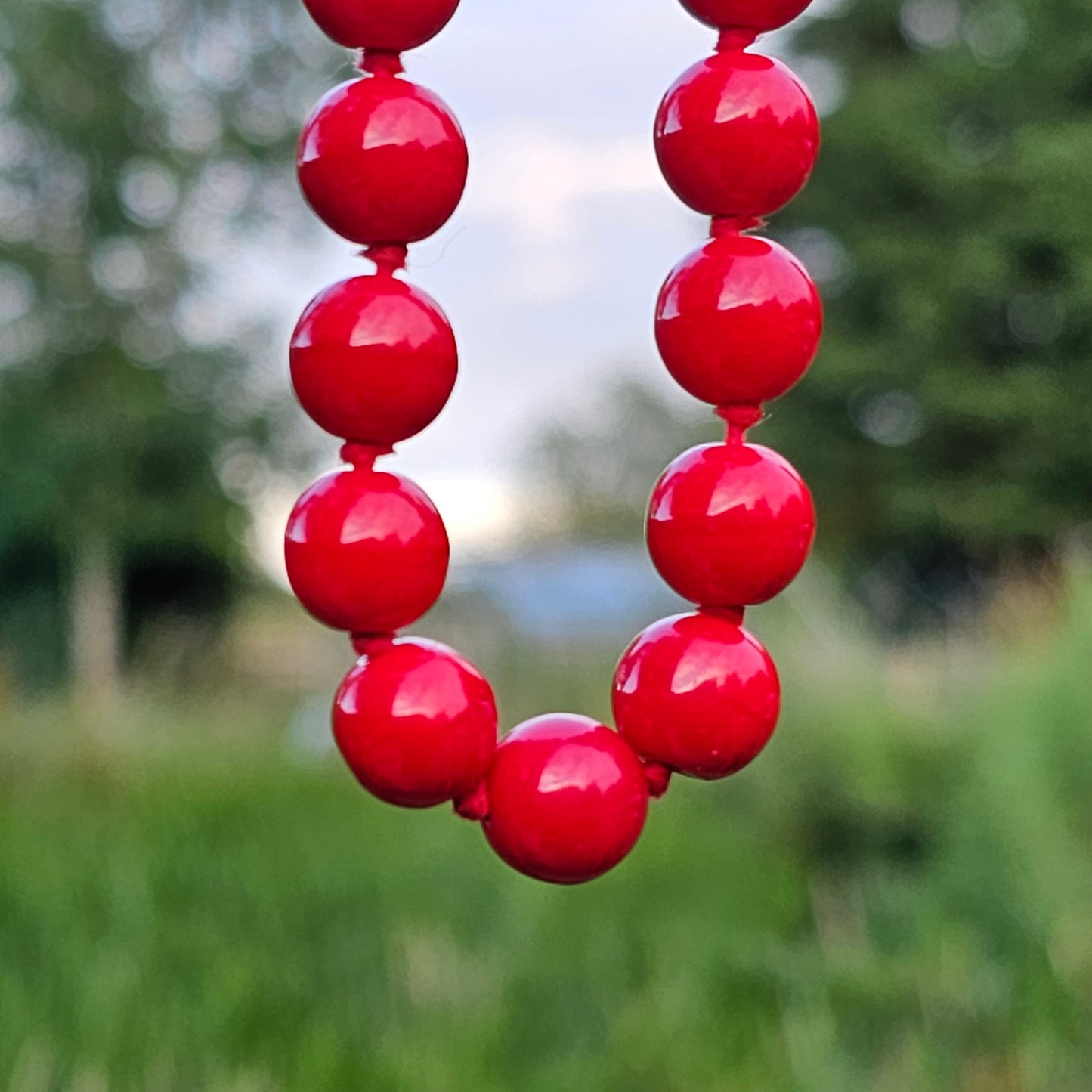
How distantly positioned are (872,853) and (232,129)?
5392mm

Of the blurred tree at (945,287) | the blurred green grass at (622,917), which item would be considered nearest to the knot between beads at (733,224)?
the blurred green grass at (622,917)

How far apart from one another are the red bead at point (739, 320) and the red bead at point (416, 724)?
0.44ft

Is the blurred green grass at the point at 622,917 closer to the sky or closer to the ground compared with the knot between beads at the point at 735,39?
closer to the ground

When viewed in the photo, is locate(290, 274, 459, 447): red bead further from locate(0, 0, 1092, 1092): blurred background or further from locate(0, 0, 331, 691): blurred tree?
locate(0, 0, 331, 691): blurred tree

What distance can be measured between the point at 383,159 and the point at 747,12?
0.14 m

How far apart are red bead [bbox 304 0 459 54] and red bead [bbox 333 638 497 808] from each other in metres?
0.21

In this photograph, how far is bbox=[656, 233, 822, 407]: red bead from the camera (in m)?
0.47

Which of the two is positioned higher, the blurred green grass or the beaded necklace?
the beaded necklace

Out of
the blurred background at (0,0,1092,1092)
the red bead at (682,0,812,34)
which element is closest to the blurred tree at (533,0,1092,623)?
the blurred background at (0,0,1092,1092)

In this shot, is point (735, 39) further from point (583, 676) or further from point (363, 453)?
point (583, 676)

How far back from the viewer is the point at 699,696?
18.5 inches

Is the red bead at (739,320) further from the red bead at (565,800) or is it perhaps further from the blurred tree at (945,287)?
the blurred tree at (945,287)

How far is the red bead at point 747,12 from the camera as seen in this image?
468 millimetres

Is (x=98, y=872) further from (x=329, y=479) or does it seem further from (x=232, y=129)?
(x=232, y=129)
